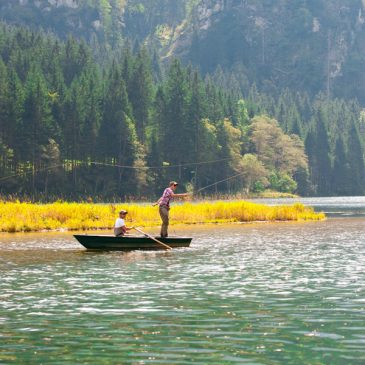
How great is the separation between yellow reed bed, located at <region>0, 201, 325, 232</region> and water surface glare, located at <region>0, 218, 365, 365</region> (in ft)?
50.6

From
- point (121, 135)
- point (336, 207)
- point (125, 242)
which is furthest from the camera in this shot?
point (121, 135)

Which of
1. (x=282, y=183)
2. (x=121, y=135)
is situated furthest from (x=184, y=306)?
(x=282, y=183)

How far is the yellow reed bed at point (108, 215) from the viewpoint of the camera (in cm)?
5578

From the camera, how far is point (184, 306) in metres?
22.7

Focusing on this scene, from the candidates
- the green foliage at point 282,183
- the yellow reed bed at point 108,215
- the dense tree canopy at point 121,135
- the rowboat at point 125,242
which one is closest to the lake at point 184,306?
the rowboat at point 125,242

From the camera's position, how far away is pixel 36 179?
12269 cm

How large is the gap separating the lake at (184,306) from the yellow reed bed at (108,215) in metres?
15.0

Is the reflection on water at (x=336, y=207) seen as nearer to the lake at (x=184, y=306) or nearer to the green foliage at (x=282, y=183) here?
the green foliage at (x=282, y=183)

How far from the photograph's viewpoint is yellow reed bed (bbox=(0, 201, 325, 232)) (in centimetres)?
5578

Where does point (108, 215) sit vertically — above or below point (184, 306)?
above

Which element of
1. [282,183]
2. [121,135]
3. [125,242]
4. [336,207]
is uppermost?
[121,135]

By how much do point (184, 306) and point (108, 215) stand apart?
124 ft

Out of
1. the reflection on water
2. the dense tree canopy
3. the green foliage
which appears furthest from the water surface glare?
the green foliage

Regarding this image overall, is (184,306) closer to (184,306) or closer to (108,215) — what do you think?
(184,306)
